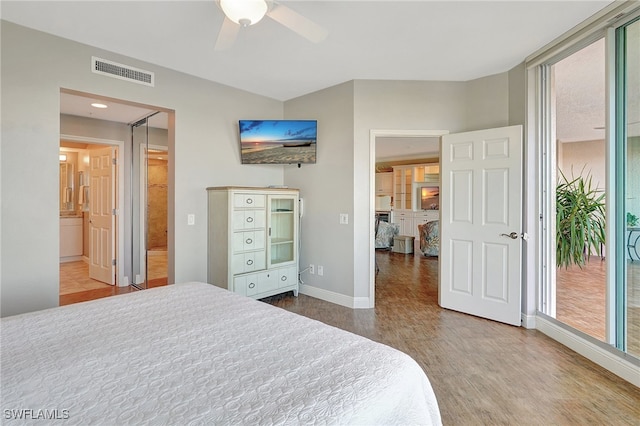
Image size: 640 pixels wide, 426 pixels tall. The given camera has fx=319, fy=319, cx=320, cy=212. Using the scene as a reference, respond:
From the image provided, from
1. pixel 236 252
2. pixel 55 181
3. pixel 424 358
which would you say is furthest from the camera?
pixel 236 252

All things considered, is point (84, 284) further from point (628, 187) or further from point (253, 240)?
point (628, 187)

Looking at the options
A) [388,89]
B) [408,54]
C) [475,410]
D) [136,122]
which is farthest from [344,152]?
[136,122]

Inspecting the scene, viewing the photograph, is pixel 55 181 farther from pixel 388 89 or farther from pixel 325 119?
pixel 388 89

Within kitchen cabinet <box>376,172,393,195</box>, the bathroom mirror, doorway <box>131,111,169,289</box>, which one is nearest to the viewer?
doorway <box>131,111,169,289</box>

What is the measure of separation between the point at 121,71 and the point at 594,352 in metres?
4.60

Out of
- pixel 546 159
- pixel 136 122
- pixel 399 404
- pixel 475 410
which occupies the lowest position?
pixel 475 410

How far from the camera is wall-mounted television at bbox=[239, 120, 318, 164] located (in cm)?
382

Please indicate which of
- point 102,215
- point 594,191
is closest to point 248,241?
point 102,215

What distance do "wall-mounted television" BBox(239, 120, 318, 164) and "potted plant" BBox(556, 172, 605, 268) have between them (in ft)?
8.59

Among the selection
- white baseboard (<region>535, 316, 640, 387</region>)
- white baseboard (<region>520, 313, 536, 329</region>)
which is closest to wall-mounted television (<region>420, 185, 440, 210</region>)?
white baseboard (<region>520, 313, 536, 329</region>)

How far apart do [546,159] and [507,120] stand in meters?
0.59

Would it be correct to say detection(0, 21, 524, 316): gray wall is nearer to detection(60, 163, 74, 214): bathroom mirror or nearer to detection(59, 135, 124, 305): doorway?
detection(59, 135, 124, 305): doorway

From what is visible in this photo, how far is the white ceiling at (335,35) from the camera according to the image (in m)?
2.25

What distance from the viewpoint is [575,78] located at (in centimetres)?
324
